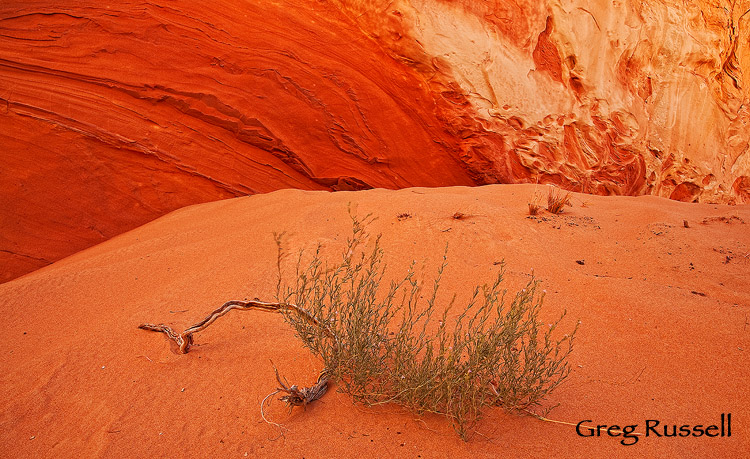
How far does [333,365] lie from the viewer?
6.46 ft

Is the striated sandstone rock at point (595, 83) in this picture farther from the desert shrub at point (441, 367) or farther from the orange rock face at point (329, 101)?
the desert shrub at point (441, 367)

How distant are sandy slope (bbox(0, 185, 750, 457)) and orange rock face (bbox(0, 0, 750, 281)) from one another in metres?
1.02

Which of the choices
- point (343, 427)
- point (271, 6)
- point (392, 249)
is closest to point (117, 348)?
point (343, 427)

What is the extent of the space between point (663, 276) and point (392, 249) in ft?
6.13

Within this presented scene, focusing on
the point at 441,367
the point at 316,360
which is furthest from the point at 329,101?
the point at 441,367

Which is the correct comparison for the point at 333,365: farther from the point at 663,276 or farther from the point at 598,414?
the point at 663,276

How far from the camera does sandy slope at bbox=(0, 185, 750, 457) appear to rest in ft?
5.80

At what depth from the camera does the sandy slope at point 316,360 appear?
177 cm

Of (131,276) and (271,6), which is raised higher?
(271,6)

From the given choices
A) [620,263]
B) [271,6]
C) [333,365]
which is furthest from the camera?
[271,6]

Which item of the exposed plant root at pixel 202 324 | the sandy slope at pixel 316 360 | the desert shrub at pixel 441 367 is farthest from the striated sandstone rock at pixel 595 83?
the desert shrub at pixel 441 367

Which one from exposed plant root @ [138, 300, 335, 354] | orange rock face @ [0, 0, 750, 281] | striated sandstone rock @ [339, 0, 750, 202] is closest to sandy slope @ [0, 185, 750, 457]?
exposed plant root @ [138, 300, 335, 354]

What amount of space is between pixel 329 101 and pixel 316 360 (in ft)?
14.9

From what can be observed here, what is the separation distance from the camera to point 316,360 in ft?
7.24
